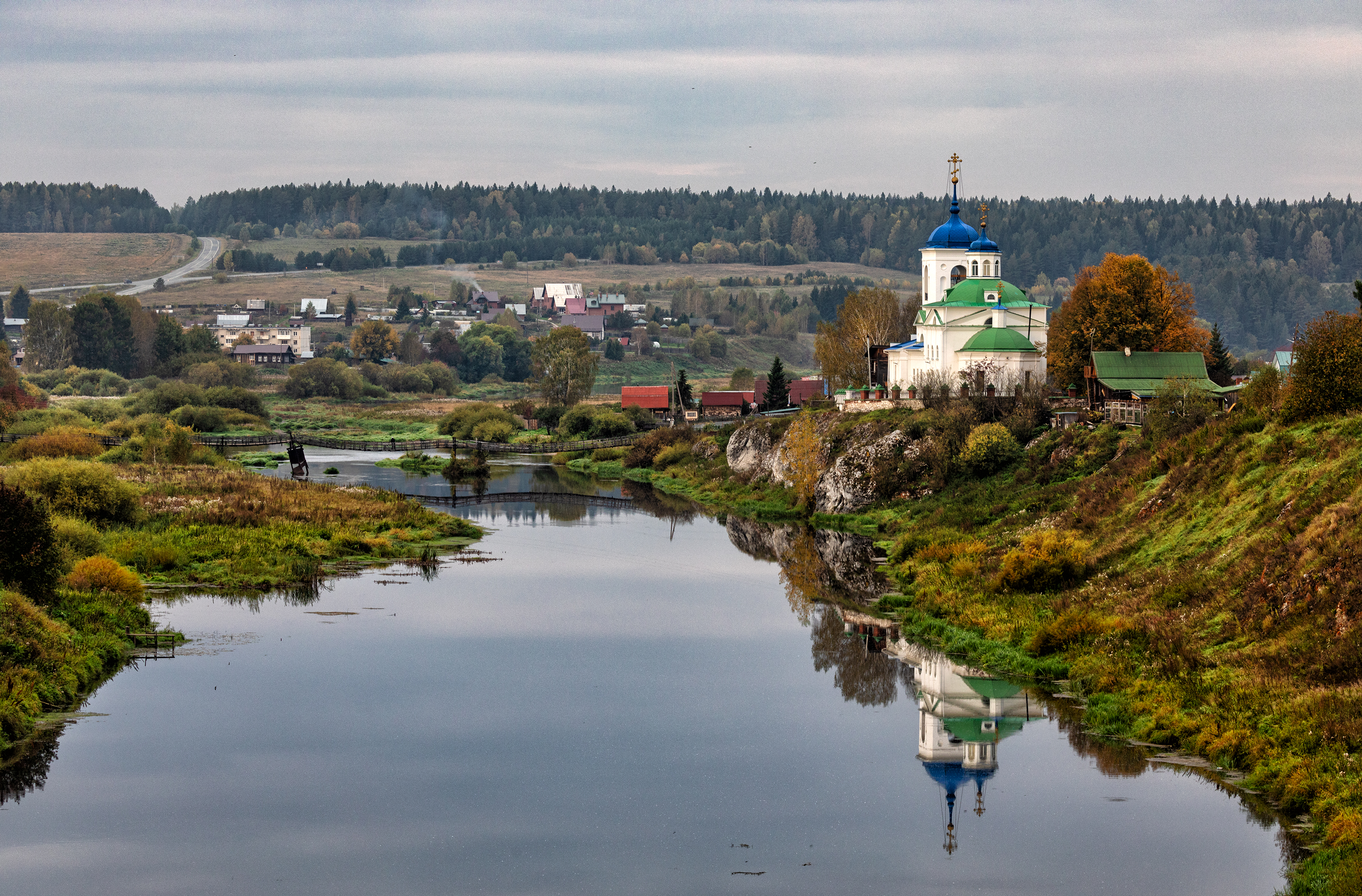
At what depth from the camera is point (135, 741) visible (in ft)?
74.5

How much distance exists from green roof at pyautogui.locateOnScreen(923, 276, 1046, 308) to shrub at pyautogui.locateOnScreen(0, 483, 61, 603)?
3422cm

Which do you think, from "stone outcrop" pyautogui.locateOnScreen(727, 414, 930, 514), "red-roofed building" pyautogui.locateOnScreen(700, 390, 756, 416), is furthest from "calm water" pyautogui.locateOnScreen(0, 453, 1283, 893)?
"red-roofed building" pyautogui.locateOnScreen(700, 390, 756, 416)

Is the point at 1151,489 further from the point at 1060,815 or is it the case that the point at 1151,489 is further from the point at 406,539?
the point at 406,539

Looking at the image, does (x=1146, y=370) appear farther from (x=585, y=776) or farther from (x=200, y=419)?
(x=200, y=419)

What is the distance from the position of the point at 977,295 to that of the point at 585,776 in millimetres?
36264

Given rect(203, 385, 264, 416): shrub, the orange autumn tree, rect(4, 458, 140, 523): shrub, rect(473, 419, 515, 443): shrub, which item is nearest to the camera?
rect(4, 458, 140, 523): shrub

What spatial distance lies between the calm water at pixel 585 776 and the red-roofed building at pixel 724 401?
49.5m

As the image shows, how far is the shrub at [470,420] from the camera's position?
279 feet

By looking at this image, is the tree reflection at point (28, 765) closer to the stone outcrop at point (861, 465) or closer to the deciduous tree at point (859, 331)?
the stone outcrop at point (861, 465)

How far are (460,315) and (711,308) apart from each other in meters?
29.7

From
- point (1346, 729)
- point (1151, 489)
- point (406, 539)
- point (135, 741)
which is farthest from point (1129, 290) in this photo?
point (135, 741)

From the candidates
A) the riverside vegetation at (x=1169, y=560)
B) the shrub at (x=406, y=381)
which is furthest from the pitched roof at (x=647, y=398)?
the shrub at (x=406, y=381)

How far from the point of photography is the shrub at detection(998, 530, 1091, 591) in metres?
30.9

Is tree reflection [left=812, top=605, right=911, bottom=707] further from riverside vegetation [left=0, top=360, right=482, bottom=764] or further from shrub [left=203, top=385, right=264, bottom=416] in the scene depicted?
shrub [left=203, top=385, right=264, bottom=416]
